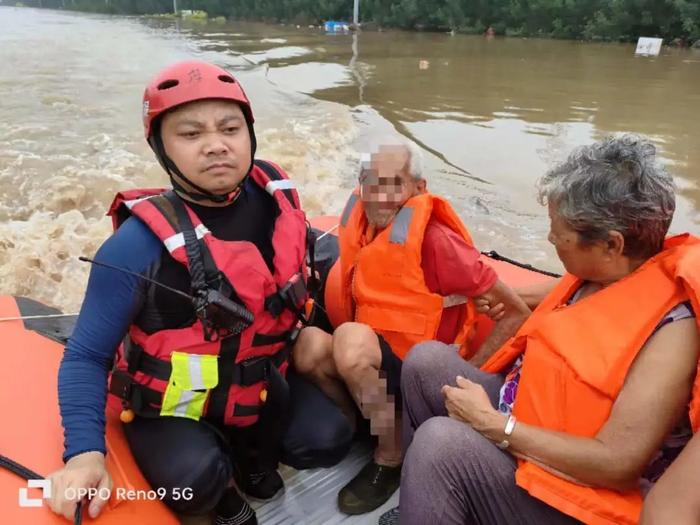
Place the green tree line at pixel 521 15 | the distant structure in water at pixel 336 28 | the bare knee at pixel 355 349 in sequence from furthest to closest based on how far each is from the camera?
the distant structure in water at pixel 336 28 < the green tree line at pixel 521 15 < the bare knee at pixel 355 349

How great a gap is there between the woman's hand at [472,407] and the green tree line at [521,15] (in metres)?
17.7

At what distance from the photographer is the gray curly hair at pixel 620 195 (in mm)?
1076

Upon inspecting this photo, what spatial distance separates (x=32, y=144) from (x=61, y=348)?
5059 millimetres

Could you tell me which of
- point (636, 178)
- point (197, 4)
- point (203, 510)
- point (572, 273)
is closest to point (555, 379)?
point (572, 273)

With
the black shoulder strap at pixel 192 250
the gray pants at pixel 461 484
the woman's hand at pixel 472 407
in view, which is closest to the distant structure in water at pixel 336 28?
the black shoulder strap at pixel 192 250

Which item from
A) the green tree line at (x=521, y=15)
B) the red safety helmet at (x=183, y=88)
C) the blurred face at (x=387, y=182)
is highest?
the green tree line at (x=521, y=15)

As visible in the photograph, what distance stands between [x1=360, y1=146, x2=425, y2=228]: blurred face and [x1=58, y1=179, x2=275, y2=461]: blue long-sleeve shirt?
0.56 m

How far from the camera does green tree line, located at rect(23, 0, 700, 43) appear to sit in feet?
54.3

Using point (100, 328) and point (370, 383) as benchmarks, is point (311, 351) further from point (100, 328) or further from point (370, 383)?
point (100, 328)

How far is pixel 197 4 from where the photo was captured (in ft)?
121

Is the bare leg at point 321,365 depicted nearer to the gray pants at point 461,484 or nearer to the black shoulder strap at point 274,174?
the black shoulder strap at point 274,174

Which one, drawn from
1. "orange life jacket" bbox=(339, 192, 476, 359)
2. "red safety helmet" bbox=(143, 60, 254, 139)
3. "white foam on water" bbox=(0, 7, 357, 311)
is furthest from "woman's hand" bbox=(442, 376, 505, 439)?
"white foam on water" bbox=(0, 7, 357, 311)

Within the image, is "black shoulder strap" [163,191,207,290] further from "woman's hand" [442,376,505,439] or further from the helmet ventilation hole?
"woman's hand" [442,376,505,439]

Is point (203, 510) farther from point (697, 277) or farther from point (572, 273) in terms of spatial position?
point (697, 277)
